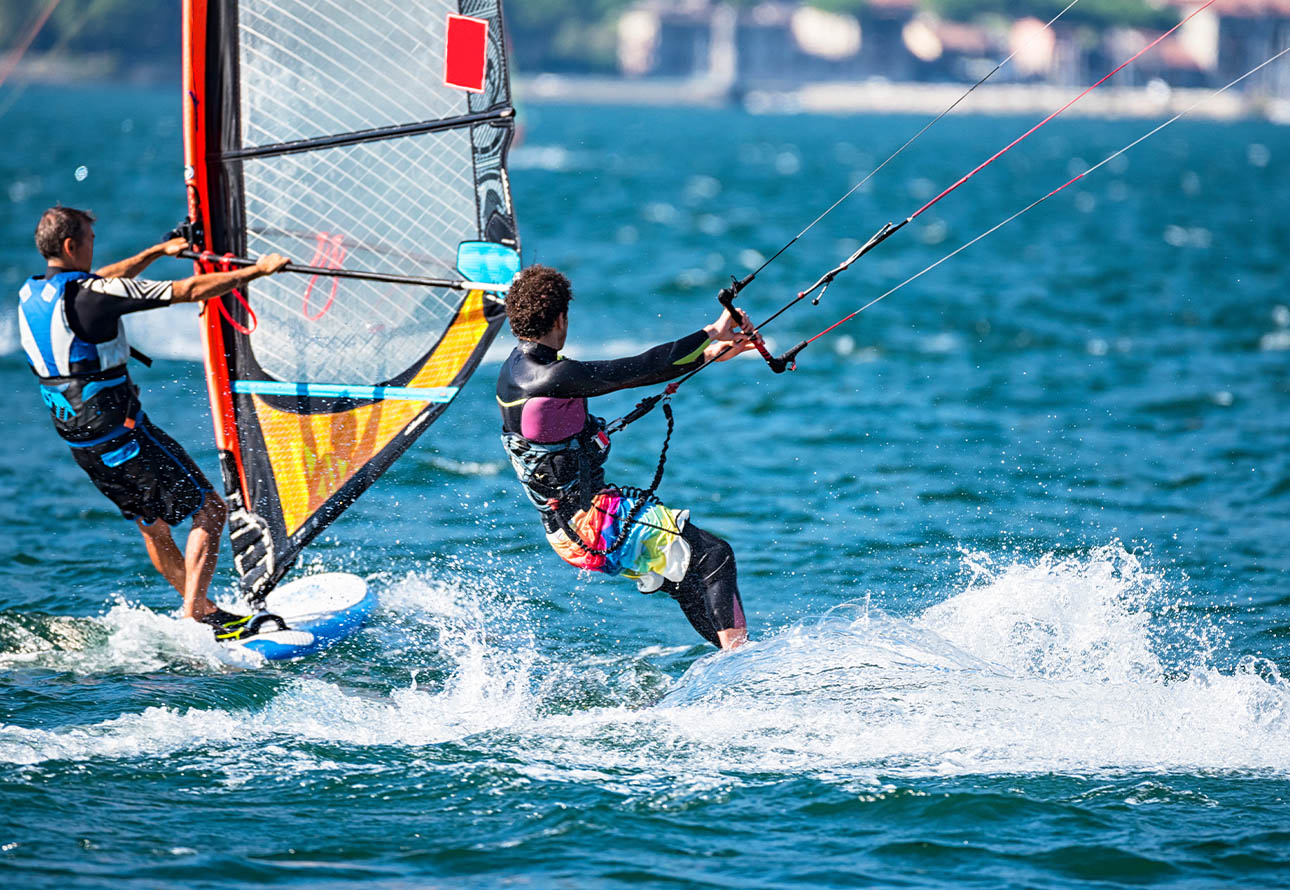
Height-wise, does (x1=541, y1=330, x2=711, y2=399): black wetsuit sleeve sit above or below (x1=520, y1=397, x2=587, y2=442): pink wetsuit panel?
above

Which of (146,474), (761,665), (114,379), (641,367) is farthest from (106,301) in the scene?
(761,665)

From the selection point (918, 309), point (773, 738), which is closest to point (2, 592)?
point (773, 738)

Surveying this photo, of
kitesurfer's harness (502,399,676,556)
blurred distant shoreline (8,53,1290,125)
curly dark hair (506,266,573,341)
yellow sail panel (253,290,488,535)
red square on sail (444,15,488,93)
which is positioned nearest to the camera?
curly dark hair (506,266,573,341)

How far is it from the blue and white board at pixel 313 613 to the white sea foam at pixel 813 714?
0.25 m

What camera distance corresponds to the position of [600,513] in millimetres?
5289

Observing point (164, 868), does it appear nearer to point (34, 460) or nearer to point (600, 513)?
point (600, 513)

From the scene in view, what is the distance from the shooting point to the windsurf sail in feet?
19.6

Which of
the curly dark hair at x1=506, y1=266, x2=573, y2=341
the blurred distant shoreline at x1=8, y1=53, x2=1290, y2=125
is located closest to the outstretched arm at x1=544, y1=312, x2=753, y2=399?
the curly dark hair at x1=506, y1=266, x2=573, y2=341

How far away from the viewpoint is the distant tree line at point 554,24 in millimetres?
103875

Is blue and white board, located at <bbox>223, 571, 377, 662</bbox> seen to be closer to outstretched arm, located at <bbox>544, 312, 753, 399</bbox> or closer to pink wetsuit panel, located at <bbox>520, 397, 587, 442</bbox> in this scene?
pink wetsuit panel, located at <bbox>520, 397, 587, 442</bbox>

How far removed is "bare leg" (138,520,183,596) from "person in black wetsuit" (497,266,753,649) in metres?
1.74

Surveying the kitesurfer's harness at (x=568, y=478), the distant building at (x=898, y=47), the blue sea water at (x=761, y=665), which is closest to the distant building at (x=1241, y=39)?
the distant building at (x=898, y=47)

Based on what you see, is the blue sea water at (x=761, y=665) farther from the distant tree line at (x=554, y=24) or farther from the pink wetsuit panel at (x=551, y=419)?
the distant tree line at (x=554, y=24)

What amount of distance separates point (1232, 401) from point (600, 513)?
27.4 feet
